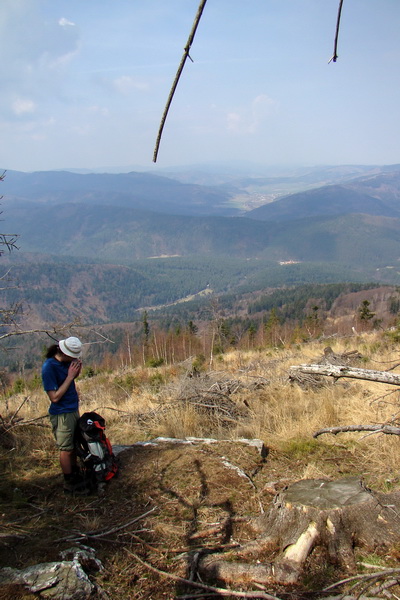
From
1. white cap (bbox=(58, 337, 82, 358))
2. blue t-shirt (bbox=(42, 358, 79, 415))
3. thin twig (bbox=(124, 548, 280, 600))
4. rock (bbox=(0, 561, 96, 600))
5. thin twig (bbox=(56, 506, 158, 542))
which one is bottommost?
thin twig (bbox=(56, 506, 158, 542))

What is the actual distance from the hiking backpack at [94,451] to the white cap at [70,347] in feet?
2.25

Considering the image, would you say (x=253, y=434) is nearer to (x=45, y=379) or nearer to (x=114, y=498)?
(x=114, y=498)

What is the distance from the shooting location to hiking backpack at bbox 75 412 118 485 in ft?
12.8

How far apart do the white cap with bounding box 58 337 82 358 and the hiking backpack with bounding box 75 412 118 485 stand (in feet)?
2.25

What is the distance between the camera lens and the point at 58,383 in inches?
164

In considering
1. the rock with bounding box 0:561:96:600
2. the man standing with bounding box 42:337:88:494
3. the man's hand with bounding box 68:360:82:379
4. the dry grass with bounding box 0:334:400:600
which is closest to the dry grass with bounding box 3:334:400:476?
the dry grass with bounding box 0:334:400:600

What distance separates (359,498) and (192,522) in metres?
1.29

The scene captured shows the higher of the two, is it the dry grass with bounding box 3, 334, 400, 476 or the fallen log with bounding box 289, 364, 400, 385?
the fallen log with bounding box 289, 364, 400, 385

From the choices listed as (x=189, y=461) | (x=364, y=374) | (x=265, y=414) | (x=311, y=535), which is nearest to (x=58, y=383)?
(x=189, y=461)

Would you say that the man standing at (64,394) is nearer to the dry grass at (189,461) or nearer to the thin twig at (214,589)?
the dry grass at (189,461)

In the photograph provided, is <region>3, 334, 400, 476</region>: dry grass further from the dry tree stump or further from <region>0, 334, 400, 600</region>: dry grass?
the dry tree stump

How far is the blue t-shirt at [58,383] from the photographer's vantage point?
4.09 meters

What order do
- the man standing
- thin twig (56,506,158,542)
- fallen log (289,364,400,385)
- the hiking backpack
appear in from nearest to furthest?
1. thin twig (56,506,158,542)
2. fallen log (289,364,400,385)
3. the hiking backpack
4. the man standing

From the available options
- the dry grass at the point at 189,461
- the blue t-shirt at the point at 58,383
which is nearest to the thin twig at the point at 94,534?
the dry grass at the point at 189,461
